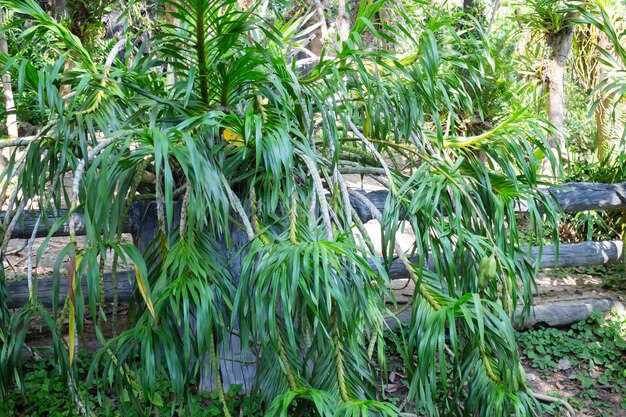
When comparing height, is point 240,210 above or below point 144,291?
above

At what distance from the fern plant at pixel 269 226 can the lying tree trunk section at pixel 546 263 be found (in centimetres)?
83

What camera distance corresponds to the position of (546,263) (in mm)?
4055

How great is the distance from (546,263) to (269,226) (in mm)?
2600

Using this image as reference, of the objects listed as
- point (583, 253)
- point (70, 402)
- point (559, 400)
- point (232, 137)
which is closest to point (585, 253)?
point (583, 253)

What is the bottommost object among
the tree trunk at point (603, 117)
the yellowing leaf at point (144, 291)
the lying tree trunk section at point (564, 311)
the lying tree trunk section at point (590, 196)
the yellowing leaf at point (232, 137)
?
the lying tree trunk section at point (564, 311)

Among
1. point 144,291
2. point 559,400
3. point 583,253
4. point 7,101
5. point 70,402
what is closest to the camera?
point 144,291

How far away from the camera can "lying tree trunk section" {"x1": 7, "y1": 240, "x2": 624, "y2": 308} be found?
3.15 metres

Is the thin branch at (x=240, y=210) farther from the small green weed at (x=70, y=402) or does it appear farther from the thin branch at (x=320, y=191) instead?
the small green weed at (x=70, y=402)

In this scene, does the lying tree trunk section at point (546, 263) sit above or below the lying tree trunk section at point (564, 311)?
above

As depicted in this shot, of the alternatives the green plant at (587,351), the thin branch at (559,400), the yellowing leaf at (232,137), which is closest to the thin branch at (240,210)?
the yellowing leaf at (232,137)

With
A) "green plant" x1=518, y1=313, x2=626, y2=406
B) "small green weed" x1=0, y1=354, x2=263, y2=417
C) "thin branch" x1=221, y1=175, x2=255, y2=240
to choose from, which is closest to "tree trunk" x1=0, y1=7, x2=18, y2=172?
"small green weed" x1=0, y1=354, x2=263, y2=417

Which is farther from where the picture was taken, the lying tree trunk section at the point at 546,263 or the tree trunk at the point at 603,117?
the tree trunk at the point at 603,117

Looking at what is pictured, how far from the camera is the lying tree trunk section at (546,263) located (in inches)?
124

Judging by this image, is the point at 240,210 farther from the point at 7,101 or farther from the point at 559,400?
the point at 7,101
